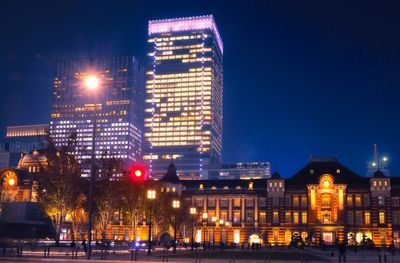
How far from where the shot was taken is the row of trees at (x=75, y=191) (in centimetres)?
6353

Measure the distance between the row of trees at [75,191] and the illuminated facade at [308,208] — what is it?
29586 millimetres

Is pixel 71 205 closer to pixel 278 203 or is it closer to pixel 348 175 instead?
pixel 278 203

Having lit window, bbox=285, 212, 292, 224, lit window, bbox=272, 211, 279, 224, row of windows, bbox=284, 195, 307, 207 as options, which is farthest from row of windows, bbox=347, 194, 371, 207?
lit window, bbox=272, 211, 279, 224

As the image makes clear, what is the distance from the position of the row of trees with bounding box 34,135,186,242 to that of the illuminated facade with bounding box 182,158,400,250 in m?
29.6

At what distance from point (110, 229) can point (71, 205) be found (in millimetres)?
61502

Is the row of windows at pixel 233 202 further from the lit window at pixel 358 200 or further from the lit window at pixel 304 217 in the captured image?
the lit window at pixel 358 200

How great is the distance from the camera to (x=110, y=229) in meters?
124

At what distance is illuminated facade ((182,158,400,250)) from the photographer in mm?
110250

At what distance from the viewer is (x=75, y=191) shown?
213ft

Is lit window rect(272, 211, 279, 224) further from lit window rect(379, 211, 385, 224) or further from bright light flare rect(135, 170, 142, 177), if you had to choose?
bright light flare rect(135, 170, 142, 177)

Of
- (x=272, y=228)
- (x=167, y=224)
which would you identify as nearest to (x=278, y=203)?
(x=272, y=228)

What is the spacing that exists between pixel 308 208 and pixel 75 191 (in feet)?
209

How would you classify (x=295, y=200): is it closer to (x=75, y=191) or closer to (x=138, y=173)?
(x=75, y=191)

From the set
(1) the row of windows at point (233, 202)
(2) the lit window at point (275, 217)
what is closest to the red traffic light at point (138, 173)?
(2) the lit window at point (275, 217)
